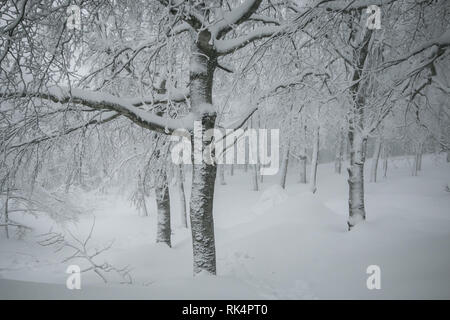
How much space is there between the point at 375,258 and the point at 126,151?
21.4ft

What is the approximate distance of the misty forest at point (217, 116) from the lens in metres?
3.08

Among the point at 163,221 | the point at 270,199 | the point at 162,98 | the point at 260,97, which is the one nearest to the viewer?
the point at 162,98

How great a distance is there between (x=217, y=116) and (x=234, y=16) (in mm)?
1802

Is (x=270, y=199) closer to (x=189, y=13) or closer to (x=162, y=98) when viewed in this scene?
(x=162, y=98)

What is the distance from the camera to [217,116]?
195 inches

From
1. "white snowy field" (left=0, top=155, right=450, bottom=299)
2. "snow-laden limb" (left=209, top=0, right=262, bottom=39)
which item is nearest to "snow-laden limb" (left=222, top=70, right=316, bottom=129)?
"snow-laden limb" (left=209, top=0, right=262, bottom=39)

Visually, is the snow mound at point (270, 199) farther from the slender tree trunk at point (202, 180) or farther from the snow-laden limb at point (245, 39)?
the snow-laden limb at point (245, 39)

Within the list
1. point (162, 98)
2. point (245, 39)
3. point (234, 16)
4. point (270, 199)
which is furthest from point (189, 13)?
point (270, 199)

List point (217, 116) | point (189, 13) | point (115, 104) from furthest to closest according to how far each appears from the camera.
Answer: point (217, 116) < point (115, 104) < point (189, 13)

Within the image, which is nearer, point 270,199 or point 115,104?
point 115,104

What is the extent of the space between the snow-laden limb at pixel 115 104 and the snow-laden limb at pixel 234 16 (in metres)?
1.26

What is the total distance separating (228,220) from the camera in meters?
14.0

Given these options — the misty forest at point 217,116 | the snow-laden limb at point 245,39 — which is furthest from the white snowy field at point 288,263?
the snow-laden limb at point 245,39
